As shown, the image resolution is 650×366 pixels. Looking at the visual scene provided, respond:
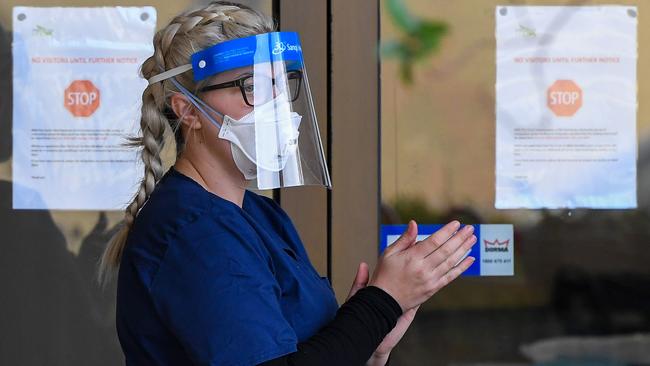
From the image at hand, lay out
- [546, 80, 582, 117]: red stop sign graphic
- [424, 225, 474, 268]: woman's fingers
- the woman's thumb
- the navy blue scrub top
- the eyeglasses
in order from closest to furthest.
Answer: the navy blue scrub top < [424, 225, 474, 268]: woman's fingers < the eyeglasses < the woman's thumb < [546, 80, 582, 117]: red stop sign graphic

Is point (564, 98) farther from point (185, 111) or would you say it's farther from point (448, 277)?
point (185, 111)

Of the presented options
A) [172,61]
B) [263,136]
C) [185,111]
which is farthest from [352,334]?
[172,61]

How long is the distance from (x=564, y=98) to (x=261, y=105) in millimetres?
1652

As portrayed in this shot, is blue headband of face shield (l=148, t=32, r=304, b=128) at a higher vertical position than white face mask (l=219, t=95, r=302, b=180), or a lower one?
higher

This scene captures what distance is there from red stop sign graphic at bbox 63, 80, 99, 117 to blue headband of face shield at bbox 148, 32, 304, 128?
1362 millimetres

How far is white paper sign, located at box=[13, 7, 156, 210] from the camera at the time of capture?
316 cm

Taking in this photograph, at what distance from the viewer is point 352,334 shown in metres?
1.60

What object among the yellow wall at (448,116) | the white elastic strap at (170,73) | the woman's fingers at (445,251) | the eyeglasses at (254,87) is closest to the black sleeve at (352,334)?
the woman's fingers at (445,251)

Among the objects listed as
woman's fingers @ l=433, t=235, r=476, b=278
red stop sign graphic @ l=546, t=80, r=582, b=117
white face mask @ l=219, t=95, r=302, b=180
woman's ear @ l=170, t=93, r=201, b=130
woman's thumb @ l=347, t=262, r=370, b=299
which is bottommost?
woman's thumb @ l=347, t=262, r=370, b=299

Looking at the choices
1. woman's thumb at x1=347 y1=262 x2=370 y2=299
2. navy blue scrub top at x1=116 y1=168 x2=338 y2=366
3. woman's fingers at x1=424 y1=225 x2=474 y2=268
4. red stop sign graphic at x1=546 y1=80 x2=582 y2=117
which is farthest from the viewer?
red stop sign graphic at x1=546 y1=80 x2=582 y2=117

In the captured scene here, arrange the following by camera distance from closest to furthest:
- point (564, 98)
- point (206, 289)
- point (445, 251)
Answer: point (206, 289), point (445, 251), point (564, 98)

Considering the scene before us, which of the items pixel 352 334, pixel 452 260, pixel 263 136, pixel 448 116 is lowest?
pixel 352 334

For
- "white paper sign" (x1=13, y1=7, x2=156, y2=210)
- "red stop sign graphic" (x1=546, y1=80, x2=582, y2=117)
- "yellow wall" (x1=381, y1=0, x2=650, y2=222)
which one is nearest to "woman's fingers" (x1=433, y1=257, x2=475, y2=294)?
"yellow wall" (x1=381, y1=0, x2=650, y2=222)

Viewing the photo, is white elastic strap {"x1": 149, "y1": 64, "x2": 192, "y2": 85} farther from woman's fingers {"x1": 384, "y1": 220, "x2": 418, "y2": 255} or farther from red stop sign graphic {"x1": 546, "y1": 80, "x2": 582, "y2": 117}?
red stop sign graphic {"x1": 546, "y1": 80, "x2": 582, "y2": 117}
